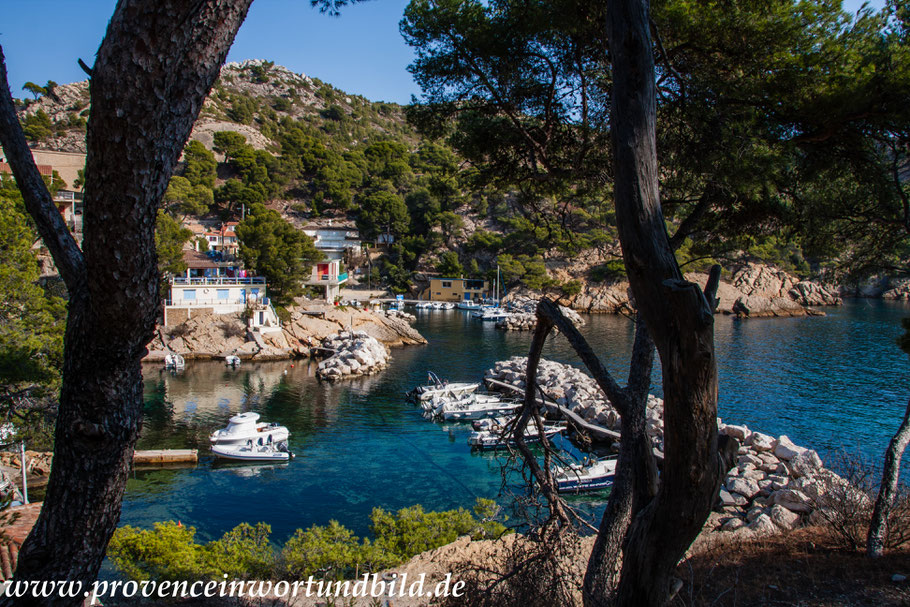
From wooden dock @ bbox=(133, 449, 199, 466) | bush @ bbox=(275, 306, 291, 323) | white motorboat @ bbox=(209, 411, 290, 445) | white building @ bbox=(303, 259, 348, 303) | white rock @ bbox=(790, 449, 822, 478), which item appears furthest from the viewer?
white building @ bbox=(303, 259, 348, 303)

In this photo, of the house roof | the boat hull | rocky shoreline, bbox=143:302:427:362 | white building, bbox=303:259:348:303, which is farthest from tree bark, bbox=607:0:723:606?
white building, bbox=303:259:348:303

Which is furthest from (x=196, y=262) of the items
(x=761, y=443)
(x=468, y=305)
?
(x=761, y=443)

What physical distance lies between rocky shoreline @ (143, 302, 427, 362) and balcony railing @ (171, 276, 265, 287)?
162 centimetres

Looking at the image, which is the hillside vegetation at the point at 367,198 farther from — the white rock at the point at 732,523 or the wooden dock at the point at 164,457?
the wooden dock at the point at 164,457

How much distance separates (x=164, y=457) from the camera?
13.2 metres

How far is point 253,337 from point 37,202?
25.4 m

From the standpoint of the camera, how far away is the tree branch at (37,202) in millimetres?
2143

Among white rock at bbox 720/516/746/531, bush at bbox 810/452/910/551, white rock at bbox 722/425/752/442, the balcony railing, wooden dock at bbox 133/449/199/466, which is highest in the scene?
the balcony railing

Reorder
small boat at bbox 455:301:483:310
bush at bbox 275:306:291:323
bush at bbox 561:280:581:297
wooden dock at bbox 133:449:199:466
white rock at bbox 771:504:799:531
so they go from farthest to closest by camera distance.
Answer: small boat at bbox 455:301:483:310 → bush at bbox 561:280:581:297 → bush at bbox 275:306:291:323 → wooden dock at bbox 133:449:199:466 → white rock at bbox 771:504:799:531

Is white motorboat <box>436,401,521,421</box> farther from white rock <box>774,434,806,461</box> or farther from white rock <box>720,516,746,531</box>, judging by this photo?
white rock <box>720,516,746,531</box>

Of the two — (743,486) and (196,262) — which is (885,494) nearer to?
(743,486)

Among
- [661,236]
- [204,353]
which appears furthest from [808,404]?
[204,353]

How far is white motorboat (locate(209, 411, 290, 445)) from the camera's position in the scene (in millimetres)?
13805

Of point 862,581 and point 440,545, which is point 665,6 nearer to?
point 862,581
